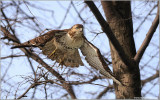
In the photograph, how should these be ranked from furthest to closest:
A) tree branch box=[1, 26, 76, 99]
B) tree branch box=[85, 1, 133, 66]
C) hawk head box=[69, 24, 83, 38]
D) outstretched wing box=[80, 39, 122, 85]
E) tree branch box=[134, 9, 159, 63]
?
1. outstretched wing box=[80, 39, 122, 85]
2. hawk head box=[69, 24, 83, 38]
3. tree branch box=[1, 26, 76, 99]
4. tree branch box=[134, 9, 159, 63]
5. tree branch box=[85, 1, 133, 66]

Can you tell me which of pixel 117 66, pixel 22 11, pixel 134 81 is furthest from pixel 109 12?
pixel 22 11

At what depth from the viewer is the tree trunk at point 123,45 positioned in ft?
11.2

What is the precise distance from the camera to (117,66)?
11.8 ft

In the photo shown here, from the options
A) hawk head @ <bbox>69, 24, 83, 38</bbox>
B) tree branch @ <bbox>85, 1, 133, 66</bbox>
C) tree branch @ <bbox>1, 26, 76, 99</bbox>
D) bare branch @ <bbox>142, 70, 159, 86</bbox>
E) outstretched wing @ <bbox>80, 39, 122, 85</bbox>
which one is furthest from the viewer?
bare branch @ <bbox>142, 70, 159, 86</bbox>

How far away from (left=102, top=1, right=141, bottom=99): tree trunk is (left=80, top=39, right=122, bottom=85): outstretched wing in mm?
169

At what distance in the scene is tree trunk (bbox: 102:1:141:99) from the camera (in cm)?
342

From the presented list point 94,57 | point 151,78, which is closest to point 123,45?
point 94,57

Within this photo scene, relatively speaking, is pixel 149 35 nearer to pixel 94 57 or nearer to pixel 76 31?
pixel 76 31

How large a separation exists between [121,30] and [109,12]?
0.33m

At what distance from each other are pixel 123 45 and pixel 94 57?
1.85 feet

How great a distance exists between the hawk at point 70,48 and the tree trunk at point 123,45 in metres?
0.13

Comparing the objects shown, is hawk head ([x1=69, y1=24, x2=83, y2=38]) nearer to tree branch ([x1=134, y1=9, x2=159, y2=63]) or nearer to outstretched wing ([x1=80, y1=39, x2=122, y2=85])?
outstretched wing ([x1=80, y1=39, x2=122, y2=85])

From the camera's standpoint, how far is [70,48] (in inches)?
149

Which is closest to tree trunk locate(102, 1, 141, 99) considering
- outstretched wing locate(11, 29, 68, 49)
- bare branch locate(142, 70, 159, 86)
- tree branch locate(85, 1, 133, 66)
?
tree branch locate(85, 1, 133, 66)
